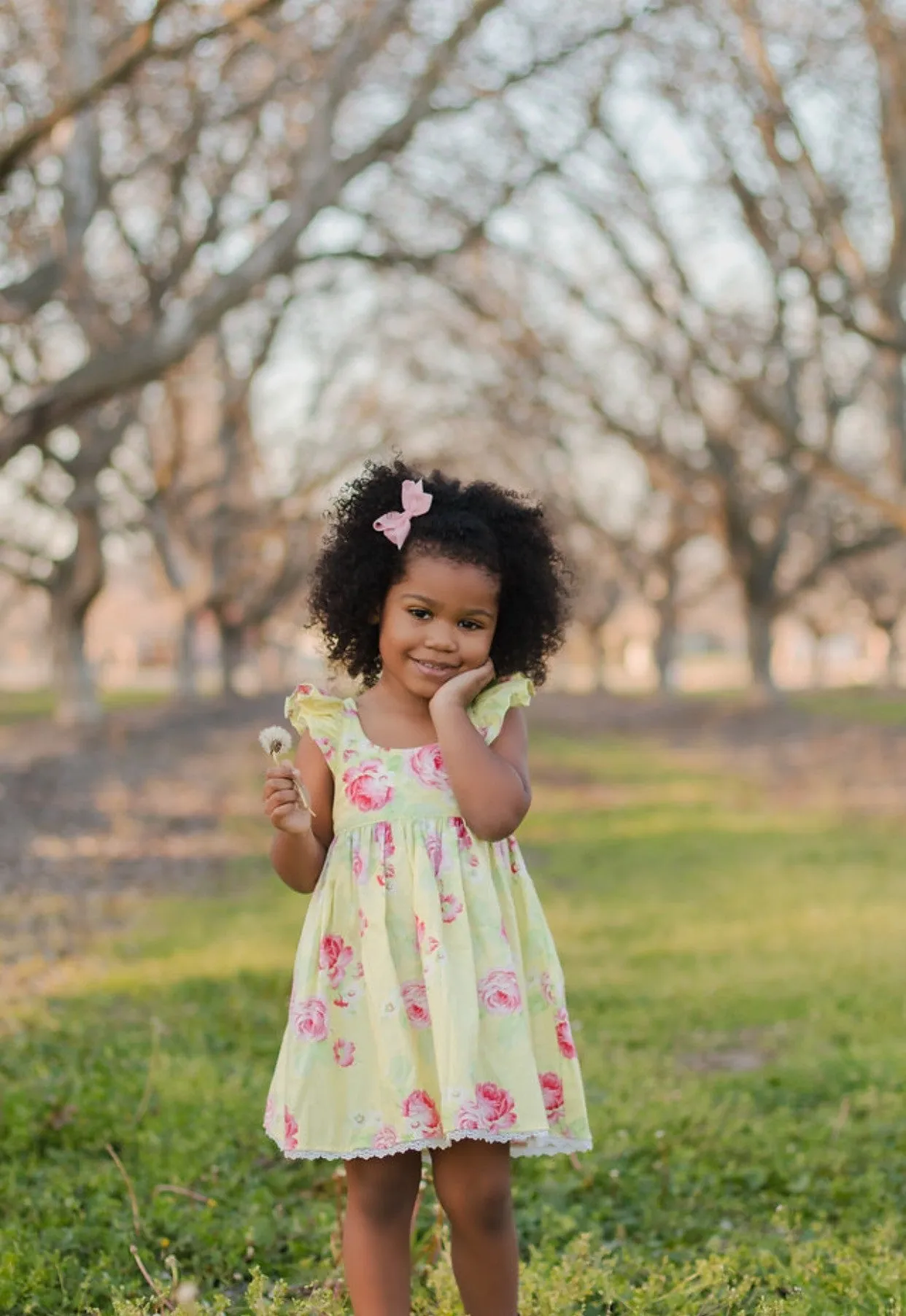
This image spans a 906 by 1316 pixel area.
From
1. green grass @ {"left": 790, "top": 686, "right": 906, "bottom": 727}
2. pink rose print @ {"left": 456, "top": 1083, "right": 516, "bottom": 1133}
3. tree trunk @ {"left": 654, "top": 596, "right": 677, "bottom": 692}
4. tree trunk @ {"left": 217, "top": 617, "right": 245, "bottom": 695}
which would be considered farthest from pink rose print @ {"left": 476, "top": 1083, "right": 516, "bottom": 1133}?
tree trunk @ {"left": 654, "top": 596, "right": 677, "bottom": 692}

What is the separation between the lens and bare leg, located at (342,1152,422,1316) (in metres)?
2.72

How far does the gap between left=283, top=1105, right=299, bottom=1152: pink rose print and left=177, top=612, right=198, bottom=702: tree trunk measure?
89.1 ft

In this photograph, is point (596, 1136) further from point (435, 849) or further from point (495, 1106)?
point (435, 849)

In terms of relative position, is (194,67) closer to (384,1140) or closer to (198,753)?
(198,753)

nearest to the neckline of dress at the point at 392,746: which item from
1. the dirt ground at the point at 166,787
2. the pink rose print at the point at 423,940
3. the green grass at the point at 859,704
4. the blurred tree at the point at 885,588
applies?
the pink rose print at the point at 423,940

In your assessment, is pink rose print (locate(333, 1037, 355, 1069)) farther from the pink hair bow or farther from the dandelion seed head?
the pink hair bow

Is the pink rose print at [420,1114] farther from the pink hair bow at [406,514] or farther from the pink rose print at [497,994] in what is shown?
the pink hair bow at [406,514]

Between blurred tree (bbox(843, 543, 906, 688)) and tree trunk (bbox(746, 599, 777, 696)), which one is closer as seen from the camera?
tree trunk (bbox(746, 599, 777, 696))

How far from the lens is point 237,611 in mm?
34594

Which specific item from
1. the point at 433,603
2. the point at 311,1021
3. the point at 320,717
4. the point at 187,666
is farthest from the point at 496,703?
the point at 187,666

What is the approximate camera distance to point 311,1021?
2742 millimetres

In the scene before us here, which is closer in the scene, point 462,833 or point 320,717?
point 462,833

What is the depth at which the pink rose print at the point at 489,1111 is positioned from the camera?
2.57m

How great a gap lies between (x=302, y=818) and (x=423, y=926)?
32 centimetres
